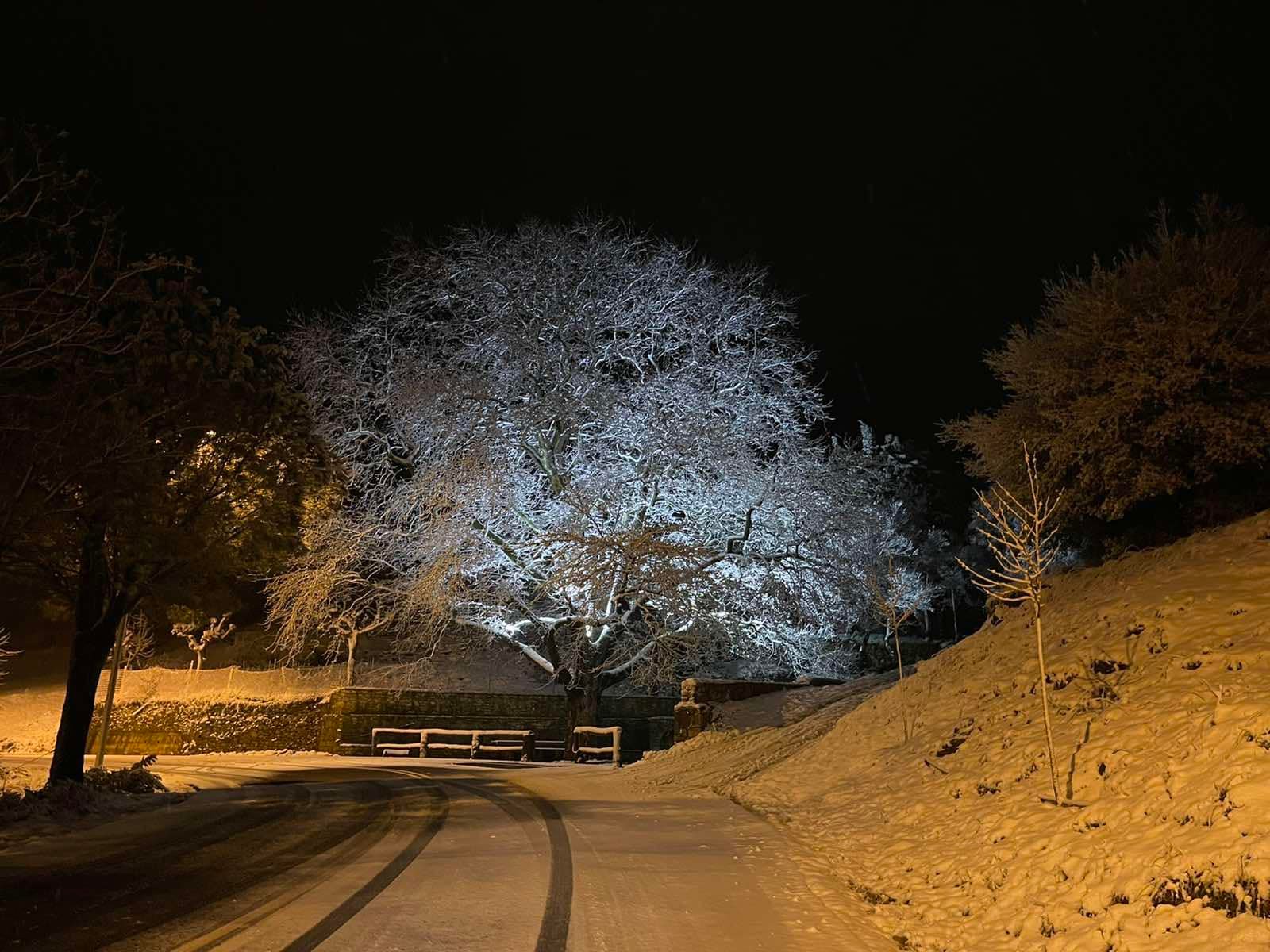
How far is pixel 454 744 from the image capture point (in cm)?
2517

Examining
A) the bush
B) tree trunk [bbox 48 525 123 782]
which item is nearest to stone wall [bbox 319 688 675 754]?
tree trunk [bbox 48 525 123 782]

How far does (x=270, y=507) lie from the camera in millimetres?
15344

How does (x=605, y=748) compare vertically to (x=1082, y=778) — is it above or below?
below

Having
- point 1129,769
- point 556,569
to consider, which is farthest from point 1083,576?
point 556,569

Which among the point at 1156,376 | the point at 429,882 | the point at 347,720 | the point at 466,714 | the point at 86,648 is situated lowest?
the point at 429,882

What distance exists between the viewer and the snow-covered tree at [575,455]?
20.9 m

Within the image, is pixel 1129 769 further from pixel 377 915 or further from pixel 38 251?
pixel 38 251

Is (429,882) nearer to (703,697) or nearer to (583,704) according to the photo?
(703,697)

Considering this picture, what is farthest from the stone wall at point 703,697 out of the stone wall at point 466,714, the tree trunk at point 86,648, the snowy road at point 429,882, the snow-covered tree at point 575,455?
the tree trunk at point 86,648

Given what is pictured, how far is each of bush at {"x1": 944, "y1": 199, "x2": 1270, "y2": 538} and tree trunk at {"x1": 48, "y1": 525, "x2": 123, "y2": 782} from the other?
1409 cm

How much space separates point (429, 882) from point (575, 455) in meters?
15.1

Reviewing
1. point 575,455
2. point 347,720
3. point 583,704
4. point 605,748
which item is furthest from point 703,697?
point 347,720

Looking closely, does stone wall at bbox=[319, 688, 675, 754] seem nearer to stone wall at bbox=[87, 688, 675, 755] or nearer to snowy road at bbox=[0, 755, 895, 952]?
stone wall at bbox=[87, 688, 675, 755]

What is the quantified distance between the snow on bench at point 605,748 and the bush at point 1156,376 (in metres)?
10.7
